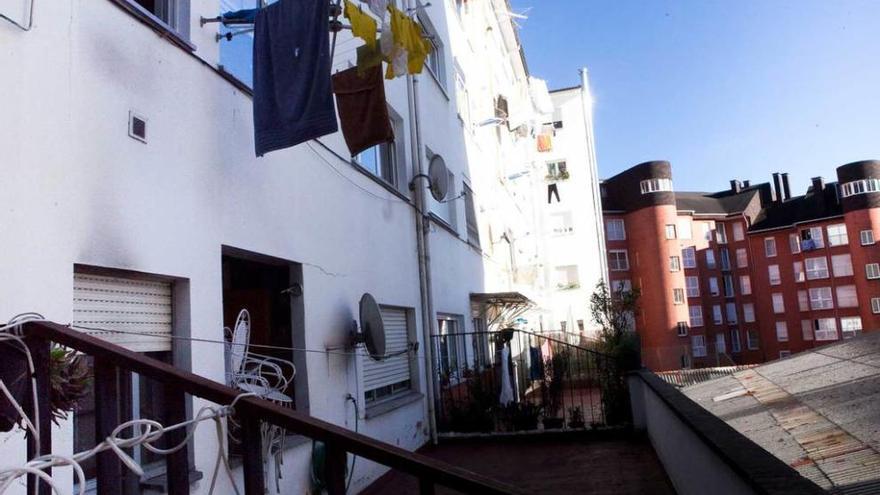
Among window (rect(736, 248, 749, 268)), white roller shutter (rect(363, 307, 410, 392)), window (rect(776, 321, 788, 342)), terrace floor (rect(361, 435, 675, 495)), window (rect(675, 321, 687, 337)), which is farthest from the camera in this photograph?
window (rect(736, 248, 749, 268))

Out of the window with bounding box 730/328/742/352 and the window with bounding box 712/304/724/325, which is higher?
the window with bounding box 712/304/724/325

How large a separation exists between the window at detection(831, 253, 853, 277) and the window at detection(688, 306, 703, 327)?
11.8 metres

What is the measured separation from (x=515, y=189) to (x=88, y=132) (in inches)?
901

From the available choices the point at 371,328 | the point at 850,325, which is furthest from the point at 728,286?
the point at 371,328

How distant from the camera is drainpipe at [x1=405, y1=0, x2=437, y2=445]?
10094mm

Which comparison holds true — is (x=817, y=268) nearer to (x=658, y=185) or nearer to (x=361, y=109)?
(x=658, y=185)

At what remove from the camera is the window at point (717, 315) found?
56.2 m

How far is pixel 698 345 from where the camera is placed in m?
52.9

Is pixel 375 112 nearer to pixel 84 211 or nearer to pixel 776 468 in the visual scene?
pixel 84 211

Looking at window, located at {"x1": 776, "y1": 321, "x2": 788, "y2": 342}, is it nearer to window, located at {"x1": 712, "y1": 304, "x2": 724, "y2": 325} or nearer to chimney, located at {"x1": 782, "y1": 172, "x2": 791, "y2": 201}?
window, located at {"x1": 712, "y1": 304, "x2": 724, "y2": 325}

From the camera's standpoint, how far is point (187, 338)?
4.43 metres

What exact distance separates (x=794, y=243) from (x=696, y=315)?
1206 centimetres

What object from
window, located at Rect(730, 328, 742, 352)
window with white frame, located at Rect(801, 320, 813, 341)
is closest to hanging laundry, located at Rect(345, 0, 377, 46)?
window, located at Rect(730, 328, 742, 352)

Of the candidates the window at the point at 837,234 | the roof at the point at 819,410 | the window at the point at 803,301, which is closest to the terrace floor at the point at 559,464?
the roof at the point at 819,410
